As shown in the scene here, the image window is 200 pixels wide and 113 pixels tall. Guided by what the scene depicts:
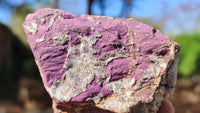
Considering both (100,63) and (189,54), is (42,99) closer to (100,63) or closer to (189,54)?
(189,54)

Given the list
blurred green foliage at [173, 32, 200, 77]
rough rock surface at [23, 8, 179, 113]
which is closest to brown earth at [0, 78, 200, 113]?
blurred green foliage at [173, 32, 200, 77]

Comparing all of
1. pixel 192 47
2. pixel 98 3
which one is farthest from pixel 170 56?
pixel 192 47

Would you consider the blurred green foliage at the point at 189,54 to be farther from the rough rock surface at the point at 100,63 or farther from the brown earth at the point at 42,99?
the rough rock surface at the point at 100,63

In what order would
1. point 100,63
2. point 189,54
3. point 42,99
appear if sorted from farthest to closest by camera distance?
1. point 42,99
2. point 189,54
3. point 100,63

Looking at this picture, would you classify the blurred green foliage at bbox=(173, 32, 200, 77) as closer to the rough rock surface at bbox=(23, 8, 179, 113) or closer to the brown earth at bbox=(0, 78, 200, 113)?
the brown earth at bbox=(0, 78, 200, 113)

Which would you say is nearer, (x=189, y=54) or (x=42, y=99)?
(x=189, y=54)

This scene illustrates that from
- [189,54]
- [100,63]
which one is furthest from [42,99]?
[100,63]
